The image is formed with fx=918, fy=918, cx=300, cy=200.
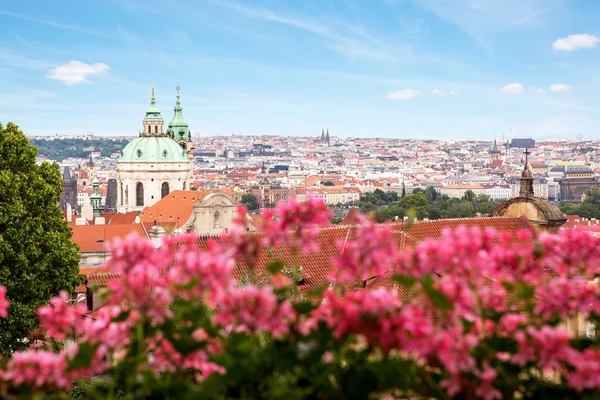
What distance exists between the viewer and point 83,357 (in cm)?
274

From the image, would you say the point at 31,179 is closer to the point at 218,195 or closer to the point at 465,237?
the point at 465,237

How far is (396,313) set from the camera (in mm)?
2662

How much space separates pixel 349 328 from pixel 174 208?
1784 inches

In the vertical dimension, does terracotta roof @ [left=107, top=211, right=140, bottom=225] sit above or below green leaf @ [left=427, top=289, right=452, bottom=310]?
below

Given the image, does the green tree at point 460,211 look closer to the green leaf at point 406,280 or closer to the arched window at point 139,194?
the arched window at point 139,194

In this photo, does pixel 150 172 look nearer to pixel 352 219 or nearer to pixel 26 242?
pixel 352 219

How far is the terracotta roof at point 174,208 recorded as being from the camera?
45.4 m

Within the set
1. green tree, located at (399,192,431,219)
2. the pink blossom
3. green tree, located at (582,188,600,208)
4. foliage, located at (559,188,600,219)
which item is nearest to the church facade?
green tree, located at (399,192,431,219)

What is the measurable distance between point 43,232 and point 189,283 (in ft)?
34.3

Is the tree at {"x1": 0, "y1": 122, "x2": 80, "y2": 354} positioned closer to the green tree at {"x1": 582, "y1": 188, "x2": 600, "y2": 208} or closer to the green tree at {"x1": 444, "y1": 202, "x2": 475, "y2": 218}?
the green tree at {"x1": 444, "y1": 202, "x2": 475, "y2": 218}

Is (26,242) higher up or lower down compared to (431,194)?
higher up

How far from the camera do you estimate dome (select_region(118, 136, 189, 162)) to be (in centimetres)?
6022

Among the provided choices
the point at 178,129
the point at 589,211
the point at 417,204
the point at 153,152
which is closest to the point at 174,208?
the point at 153,152

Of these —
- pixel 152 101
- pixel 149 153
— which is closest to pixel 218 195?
pixel 149 153
